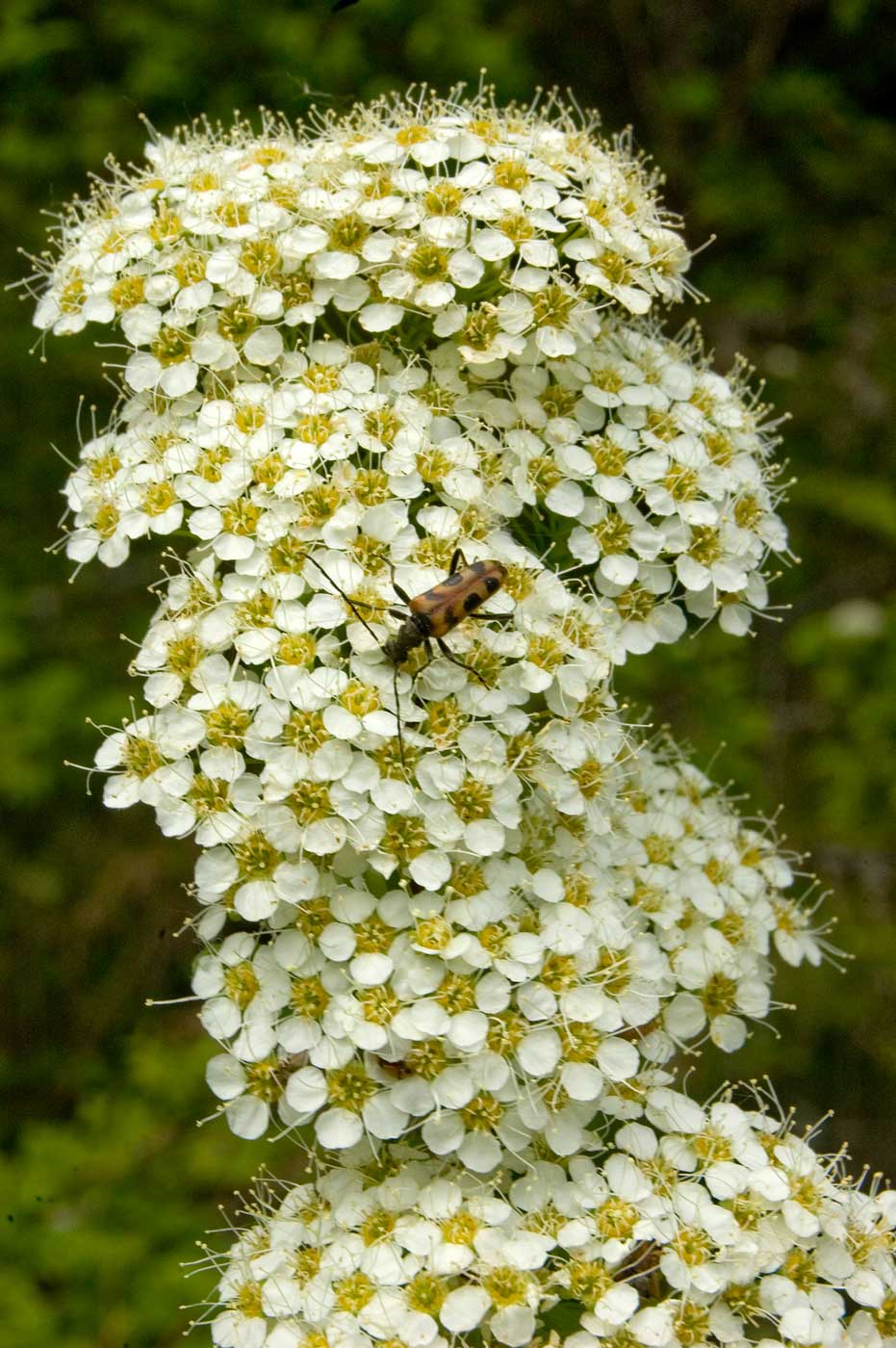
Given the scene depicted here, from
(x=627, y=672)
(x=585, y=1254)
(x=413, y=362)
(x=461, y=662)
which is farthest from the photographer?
(x=627, y=672)

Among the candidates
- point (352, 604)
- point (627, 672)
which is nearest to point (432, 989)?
point (352, 604)

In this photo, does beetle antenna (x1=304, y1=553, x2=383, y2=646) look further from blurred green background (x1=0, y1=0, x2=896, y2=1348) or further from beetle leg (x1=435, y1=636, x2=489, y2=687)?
blurred green background (x1=0, y1=0, x2=896, y2=1348)

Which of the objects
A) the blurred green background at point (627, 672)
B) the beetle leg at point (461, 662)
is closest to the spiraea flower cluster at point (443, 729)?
the beetle leg at point (461, 662)

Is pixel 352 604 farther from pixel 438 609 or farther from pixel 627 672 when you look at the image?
pixel 627 672

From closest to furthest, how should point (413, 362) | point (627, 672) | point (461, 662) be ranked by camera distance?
point (461, 662), point (413, 362), point (627, 672)

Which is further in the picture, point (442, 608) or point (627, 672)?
point (627, 672)

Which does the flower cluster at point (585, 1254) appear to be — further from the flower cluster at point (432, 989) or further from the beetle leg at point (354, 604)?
the beetle leg at point (354, 604)

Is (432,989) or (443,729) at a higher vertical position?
(443,729)
